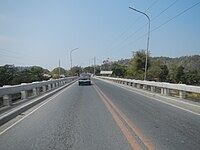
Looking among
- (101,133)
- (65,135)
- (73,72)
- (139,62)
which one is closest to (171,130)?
(101,133)

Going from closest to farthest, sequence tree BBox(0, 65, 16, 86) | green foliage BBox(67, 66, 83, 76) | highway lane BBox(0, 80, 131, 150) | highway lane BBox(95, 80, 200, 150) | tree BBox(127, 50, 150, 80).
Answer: highway lane BBox(0, 80, 131, 150) < highway lane BBox(95, 80, 200, 150) < tree BBox(0, 65, 16, 86) < tree BBox(127, 50, 150, 80) < green foliage BBox(67, 66, 83, 76)

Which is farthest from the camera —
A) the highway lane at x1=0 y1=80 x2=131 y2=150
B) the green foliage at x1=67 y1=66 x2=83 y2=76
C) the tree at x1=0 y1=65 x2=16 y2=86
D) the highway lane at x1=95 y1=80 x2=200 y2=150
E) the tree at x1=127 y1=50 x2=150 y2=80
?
the green foliage at x1=67 y1=66 x2=83 y2=76

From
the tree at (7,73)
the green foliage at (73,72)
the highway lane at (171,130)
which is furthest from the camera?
the green foliage at (73,72)

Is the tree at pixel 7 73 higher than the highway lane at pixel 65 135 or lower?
higher

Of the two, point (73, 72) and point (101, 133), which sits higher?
point (101, 133)

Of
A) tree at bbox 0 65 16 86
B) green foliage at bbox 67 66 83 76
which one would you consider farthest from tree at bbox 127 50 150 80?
tree at bbox 0 65 16 86

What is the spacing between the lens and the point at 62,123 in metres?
9.52

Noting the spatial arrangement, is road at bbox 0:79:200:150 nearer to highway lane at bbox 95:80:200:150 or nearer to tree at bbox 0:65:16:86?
highway lane at bbox 95:80:200:150

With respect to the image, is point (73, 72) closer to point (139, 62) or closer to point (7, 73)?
point (139, 62)

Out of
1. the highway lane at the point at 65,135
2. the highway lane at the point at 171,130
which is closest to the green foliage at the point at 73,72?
the highway lane at the point at 171,130

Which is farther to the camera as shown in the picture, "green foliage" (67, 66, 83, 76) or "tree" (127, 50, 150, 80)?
"green foliage" (67, 66, 83, 76)

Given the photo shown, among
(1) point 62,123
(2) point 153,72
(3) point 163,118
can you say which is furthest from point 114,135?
(2) point 153,72

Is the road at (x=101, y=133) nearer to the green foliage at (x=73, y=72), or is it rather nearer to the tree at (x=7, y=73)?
the tree at (x=7, y=73)

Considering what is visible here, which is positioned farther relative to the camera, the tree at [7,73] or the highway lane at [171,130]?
the tree at [7,73]
